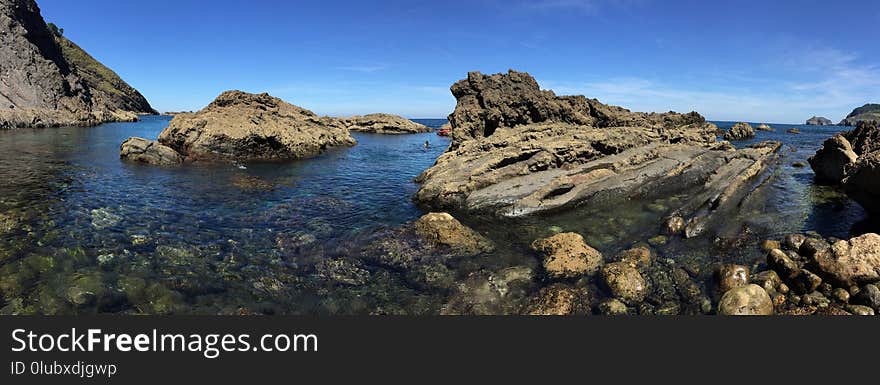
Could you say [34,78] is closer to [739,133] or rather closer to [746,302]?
[746,302]

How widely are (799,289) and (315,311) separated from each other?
13.9 meters

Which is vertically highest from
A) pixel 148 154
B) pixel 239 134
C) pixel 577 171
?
pixel 239 134

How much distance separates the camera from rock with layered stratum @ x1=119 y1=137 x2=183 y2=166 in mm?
32875

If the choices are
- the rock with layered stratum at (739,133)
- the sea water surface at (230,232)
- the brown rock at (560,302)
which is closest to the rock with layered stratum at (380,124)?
the sea water surface at (230,232)

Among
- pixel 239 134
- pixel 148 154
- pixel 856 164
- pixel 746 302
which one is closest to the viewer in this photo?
pixel 746 302

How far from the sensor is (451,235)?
49.9 feet

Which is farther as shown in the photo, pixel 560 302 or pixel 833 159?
pixel 833 159

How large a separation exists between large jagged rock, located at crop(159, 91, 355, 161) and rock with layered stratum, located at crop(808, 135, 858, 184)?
4750 centimetres

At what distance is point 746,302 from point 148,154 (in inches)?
1624

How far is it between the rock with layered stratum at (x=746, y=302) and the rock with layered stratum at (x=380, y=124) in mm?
96073

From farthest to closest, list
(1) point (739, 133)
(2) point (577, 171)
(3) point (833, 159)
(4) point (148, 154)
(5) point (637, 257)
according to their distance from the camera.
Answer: (1) point (739, 133) → (4) point (148, 154) → (3) point (833, 159) → (2) point (577, 171) → (5) point (637, 257)

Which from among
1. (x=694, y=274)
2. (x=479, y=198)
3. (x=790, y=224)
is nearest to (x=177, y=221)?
(x=479, y=198)

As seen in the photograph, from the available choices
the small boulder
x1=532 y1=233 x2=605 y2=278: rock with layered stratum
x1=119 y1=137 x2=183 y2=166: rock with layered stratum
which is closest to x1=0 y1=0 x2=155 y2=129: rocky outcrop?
x1=119 y1=137 x2=183 y2=166: rock with layered stratum

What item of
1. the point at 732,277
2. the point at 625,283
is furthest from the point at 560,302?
the point at 732,277
